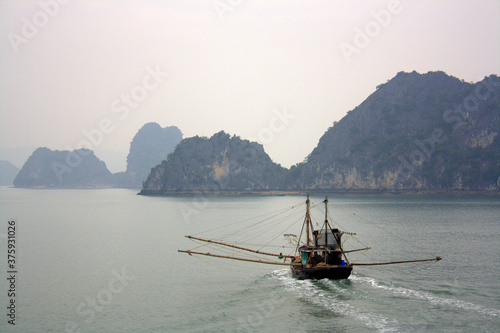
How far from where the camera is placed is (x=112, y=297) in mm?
29125

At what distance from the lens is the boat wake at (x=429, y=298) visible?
2394cm

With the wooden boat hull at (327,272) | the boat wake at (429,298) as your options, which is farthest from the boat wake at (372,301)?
the wooden boat hull at (327,272)

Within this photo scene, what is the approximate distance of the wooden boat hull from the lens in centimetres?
3100

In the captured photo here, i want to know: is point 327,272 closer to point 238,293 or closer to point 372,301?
point 372,301

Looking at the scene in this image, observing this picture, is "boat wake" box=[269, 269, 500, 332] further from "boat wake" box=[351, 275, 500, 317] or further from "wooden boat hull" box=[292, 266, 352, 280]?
"wooden boat hull" box=[292, 266, 352, 280]

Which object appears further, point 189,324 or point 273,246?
point 273,246

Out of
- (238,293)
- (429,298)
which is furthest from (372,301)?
(238,293)

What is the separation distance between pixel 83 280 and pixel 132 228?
130ft

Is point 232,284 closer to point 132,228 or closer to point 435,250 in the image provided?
point 435,250

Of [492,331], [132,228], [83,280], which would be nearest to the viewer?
[492,331]

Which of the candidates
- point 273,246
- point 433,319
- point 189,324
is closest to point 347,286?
point 433,319

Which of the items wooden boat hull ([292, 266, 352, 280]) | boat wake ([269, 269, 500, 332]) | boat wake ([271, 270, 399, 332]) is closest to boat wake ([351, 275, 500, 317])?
boat wake ([269, 269, 500, 332])

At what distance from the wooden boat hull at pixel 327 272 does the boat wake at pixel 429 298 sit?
1.13m

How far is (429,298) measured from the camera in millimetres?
26328
